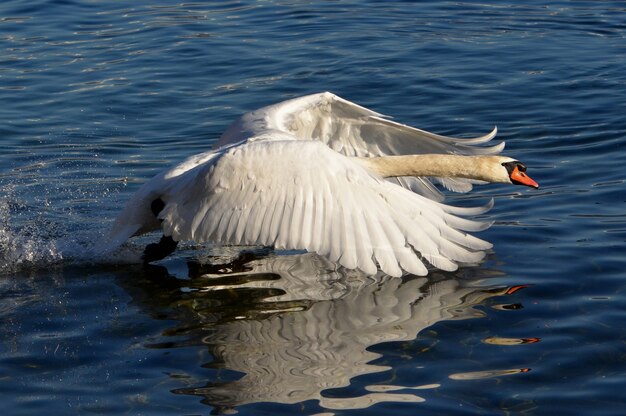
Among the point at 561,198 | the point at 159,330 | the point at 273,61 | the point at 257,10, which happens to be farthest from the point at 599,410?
the point at 257,10

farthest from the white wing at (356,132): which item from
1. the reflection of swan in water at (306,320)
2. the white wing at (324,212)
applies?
the white wing at (324,212)

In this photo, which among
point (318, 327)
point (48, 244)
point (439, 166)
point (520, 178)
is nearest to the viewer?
point (318, 327)

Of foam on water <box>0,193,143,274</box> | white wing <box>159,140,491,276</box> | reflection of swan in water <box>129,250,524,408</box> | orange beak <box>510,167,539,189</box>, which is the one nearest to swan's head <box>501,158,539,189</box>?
orange beak <box>510,167,539,189</box>

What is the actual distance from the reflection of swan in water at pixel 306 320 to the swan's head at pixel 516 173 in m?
0.75

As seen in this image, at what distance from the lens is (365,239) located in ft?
23.2

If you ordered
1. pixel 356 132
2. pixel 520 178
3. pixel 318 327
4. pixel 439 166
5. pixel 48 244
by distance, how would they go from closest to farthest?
pixel 318 327 → pixel 520 178 → pixel 439 166 → pixel 48 244 → pixel 356 132

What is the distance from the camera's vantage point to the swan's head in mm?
8375

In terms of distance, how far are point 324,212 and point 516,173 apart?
1818 mm

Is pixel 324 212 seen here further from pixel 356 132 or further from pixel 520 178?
pixel 356 132

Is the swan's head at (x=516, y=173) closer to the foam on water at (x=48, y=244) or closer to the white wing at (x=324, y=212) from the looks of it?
the white wing at (x=324, y=212)

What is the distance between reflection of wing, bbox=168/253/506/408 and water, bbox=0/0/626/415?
0.06 feet

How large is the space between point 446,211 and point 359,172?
59cm

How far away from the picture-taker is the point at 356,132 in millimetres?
9758

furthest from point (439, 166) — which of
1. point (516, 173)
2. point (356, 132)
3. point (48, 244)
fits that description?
point (48, 244)
